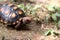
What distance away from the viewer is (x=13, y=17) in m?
4.88

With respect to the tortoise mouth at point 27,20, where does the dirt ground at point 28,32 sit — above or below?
below

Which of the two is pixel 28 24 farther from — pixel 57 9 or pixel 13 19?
pixel 57 9

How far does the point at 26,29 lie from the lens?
4961mm

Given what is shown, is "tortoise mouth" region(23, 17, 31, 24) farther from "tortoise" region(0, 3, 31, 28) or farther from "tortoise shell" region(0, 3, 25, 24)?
"tortoise shell" region(0, 3, 25, 24)

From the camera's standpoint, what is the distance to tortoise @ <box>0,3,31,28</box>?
4863 mm

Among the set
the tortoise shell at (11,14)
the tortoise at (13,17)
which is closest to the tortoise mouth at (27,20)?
the tortoise at (13,17)

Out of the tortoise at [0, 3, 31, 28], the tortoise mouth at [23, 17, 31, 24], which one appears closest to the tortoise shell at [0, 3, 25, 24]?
the tortoise at [0, 3, 31, 28]

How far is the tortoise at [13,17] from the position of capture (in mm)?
4863

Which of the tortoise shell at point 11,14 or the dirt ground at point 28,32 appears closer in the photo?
the dirt ground at point 28,32

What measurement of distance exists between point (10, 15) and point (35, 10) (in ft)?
3.11

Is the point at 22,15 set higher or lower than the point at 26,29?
higher

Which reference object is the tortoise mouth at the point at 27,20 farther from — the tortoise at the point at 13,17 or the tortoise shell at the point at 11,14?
the tortoise shell at the point at 11,14

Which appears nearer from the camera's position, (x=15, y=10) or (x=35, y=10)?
(x=15, y=10)

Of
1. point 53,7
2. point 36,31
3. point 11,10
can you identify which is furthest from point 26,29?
point 53,7
